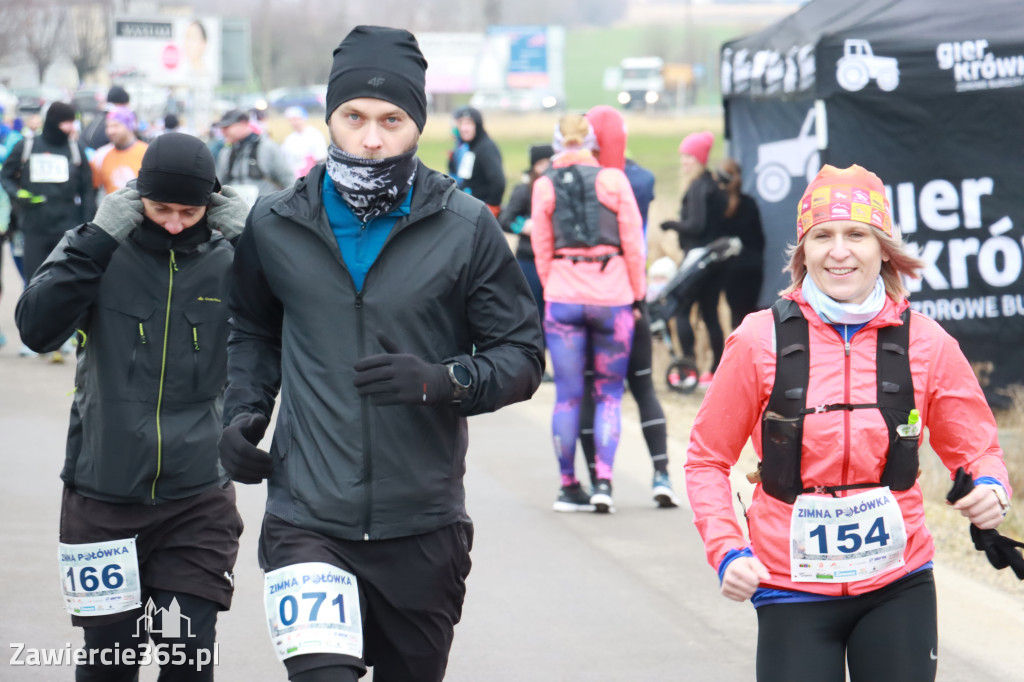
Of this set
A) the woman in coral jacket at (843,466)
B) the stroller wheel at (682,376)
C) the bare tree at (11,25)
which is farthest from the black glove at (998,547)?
the bare tree at (11,25)

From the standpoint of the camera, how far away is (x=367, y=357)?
3293mm

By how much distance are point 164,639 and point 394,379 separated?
1.40 m

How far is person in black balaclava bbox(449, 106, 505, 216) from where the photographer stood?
14.0m

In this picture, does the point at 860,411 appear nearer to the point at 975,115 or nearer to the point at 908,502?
the point at 908,502

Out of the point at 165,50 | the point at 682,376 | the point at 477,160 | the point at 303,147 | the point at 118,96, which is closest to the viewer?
the point at 682,376

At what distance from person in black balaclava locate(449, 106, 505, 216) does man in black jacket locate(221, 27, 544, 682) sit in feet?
34.2

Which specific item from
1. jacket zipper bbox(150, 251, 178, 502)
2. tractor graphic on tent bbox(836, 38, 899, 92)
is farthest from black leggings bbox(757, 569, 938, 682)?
tractor graphic on tent bbox(836, 38, 899, 92)

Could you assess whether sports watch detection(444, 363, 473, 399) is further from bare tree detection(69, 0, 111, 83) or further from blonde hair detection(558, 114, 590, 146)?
bare tree detection(69, 0, 111, 83)

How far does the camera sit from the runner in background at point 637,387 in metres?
8.28

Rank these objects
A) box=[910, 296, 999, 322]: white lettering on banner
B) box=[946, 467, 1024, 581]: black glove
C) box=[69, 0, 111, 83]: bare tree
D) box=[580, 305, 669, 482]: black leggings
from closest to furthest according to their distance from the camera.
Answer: box=[946, 467, 1024, 581]: black glove < box=[580, 305, 669, 482]: black leggings < box=[910, 296, 999, 322]: white lettering on banner < box=[69, 0, 111, 83]: bare tree

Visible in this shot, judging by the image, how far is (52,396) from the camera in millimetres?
11773

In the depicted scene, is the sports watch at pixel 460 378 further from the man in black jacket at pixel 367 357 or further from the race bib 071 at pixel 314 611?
the race bib 071 at pixel 314 611

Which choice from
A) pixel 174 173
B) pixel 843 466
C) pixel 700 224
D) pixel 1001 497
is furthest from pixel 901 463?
pixel 700 224

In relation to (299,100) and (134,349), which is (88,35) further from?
(134,349)
